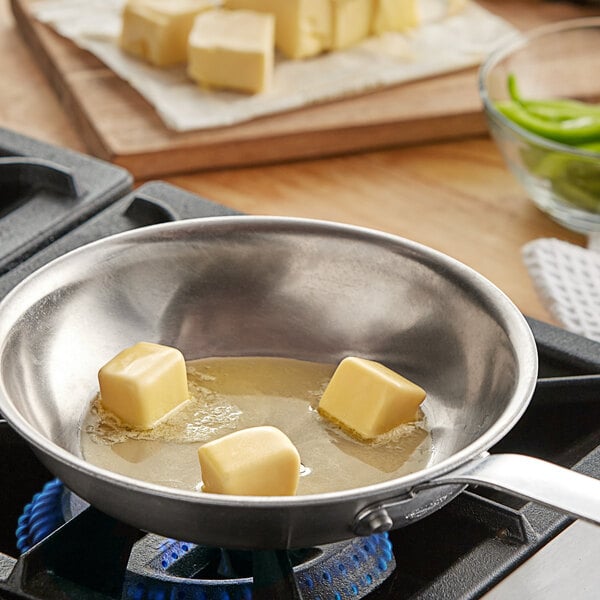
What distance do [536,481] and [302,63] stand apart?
802 millimetres

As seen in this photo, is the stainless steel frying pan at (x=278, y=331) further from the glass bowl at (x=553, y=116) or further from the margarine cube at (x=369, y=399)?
the glass bowl at (x=553, y=116)

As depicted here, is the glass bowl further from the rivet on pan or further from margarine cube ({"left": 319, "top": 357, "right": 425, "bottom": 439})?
the rivet on pan

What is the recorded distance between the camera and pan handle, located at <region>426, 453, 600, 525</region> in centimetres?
38

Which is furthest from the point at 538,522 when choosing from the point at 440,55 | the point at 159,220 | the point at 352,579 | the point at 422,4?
the point at 422,4

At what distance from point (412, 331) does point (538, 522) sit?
12cm

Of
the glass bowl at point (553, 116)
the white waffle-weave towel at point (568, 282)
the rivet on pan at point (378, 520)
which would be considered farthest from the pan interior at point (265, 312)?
the glass bowl at point (553, 116)

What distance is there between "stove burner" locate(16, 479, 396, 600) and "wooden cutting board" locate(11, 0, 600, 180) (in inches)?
20.7

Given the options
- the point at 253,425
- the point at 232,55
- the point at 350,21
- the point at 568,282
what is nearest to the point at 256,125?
the point at 232,55

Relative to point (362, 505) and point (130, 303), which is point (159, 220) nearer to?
point (130, 303)

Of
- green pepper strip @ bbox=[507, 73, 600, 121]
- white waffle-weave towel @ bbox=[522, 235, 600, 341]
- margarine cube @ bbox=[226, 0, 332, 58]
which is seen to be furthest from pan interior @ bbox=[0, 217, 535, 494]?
margarine cube @ bbox=[226, 0, 332, 58]

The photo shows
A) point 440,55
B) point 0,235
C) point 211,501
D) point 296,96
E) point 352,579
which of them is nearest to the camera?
point 211,501

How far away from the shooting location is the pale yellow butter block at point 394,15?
117 centimetres

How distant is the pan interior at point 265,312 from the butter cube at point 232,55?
20.0 inches

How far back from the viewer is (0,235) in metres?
0.74
